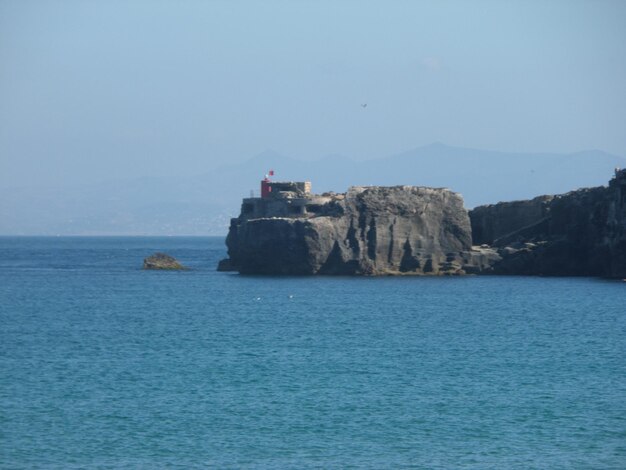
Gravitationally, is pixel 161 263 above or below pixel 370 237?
below

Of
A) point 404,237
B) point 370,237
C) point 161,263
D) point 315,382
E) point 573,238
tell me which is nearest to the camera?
point 315,382

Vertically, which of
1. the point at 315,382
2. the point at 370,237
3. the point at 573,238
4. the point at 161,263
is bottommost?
the point at 315,382

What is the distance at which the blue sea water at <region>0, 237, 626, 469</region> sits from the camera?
32156 mm

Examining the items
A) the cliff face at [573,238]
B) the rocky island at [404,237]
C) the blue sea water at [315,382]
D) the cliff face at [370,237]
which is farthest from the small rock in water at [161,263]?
the blue sea water at [315,382]

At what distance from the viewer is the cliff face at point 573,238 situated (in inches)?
3506

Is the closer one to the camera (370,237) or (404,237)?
(370,237)

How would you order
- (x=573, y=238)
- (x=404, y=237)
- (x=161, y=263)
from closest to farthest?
1. (x=404, y=237)
2. (x=573, y=238)
3. (x=161, y=263)

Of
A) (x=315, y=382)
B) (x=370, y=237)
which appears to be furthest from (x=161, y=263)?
(x=315, y=382)

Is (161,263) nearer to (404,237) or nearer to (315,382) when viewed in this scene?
(404,237)

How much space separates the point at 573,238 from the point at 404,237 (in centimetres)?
1359

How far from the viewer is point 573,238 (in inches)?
3787

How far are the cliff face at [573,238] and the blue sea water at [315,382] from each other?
12.4 m

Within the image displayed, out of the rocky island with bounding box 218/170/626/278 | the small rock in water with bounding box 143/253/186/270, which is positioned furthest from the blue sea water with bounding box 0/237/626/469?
the small rock in water with bounding box 143/253/186/270

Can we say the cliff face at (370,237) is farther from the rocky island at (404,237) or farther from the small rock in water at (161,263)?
the small rock in water at (161,263)
